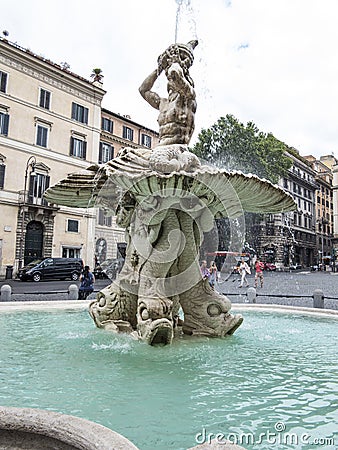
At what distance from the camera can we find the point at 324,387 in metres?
3.08

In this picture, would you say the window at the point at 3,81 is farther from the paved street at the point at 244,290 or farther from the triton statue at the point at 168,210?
the triton statue at the point at 168,210

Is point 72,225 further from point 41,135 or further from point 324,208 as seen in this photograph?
point 324,208

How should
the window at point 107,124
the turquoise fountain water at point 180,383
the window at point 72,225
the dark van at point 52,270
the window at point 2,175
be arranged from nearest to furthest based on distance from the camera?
the turquoise fountain water at point 180,383 → the dark van at point 52,270 → the window at point 2,175 → the window at point 72,225 → the window at point 107,124

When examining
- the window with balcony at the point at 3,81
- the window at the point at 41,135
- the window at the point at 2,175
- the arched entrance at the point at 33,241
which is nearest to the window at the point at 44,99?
the window at the point at 41,135

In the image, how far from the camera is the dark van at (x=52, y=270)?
73.8 ft

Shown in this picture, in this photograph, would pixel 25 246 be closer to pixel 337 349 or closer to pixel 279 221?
pixel 337 349

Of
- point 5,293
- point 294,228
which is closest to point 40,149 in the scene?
point 5,293

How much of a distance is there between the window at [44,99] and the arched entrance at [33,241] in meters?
8.72

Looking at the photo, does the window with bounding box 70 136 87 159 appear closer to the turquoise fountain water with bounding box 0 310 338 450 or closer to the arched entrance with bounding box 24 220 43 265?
the arched entrance with bounding box 24 220 43 265

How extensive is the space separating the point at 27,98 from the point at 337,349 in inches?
1111

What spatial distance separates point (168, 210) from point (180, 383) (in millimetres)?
2581

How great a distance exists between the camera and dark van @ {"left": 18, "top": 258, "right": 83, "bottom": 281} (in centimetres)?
2250

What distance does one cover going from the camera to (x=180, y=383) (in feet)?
10.3

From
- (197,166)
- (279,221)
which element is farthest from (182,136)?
(279,221)
